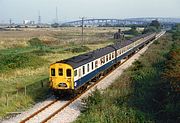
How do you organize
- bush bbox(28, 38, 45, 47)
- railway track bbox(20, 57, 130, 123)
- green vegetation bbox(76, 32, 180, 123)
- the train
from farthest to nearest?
bush bbox(28, 38, 45, 47) < the train < railway track bbox(20, 57, 130, 123) < green vegetation bbox(76, 32, 180, 123)

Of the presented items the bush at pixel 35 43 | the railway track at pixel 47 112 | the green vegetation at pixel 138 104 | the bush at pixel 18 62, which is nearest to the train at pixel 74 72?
the railway track at pixel 47 112

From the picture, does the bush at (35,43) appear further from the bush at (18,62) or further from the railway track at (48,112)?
the railway track at (48,112)

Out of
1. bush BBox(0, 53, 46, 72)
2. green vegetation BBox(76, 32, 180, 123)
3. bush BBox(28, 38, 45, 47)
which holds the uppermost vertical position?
green vegetation BBox(76, 32, 180, 123)

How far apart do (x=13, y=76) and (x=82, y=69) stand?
1092 cm

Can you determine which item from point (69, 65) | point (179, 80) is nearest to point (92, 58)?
point (69, 65)

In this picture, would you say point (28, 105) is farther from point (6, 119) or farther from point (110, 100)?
point (110, 100)

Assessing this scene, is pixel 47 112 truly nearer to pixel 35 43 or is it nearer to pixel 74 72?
pixel 74 72

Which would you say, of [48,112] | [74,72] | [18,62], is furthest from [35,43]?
[48,112]

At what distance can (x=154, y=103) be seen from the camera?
64.1ft

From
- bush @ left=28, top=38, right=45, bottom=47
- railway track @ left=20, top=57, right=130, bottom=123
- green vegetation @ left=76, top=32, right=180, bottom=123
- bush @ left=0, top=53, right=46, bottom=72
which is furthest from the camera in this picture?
bush @ left=28, top=38, right=45, bottom=47

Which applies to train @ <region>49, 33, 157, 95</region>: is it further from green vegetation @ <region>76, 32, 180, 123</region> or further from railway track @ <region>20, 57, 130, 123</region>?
green vegetation @ <region>76, 32, 180, 123</region>

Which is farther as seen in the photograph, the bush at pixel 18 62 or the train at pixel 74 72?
the bush at pixel 18 62

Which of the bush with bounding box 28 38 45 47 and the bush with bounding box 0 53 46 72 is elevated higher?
the bush with bounding box 0 53 46 72

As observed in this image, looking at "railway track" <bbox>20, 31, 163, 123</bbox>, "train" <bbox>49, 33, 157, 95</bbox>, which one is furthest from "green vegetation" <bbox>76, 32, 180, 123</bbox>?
"train" <bbox>49, 33, 157, 95</bbox>
